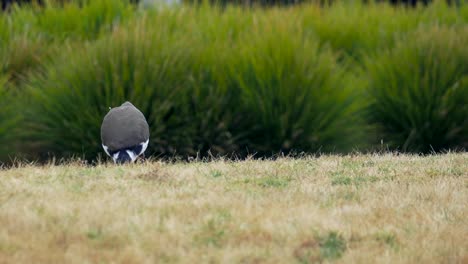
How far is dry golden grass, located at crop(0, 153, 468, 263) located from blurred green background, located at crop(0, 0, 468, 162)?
1.97 m

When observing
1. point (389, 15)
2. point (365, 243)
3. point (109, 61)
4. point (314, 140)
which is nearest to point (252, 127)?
point (314, 140)

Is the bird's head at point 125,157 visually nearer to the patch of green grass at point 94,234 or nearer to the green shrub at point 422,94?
the patch of green grass at point 94,234

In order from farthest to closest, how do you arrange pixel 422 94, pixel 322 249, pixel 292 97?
pixel 422 94 → pixel 292 97 → pixel 322 249

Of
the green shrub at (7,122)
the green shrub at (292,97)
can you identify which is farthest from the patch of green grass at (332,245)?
the green shrub at (7,122)

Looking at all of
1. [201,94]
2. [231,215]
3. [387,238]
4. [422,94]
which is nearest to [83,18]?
[201,94]

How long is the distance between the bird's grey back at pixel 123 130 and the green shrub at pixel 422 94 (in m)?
3.06

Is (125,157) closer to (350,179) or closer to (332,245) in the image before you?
(350,179)

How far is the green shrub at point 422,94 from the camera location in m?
10.2

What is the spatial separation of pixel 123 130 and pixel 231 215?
2.63 meters

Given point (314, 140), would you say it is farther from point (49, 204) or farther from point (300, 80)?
point (49, 204)

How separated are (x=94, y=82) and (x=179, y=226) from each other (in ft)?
13.8

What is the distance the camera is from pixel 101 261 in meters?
5.11

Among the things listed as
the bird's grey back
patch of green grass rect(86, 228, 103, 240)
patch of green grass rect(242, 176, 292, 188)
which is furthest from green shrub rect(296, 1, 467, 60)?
patch of green grass rect(86, 228, 103, 240)

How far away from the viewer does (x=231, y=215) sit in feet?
19.2
